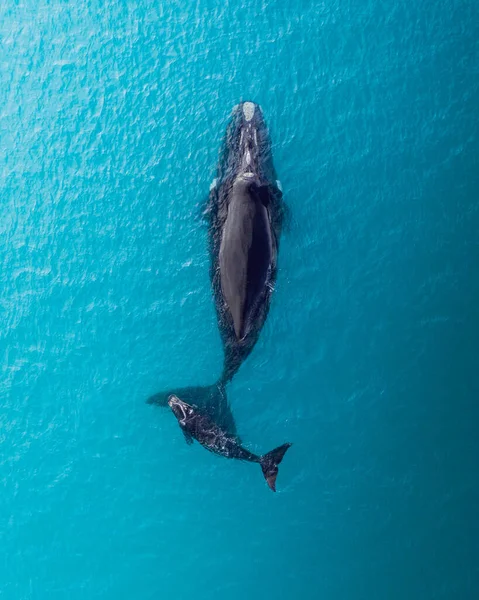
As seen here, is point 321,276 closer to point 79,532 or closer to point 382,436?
point 382,436

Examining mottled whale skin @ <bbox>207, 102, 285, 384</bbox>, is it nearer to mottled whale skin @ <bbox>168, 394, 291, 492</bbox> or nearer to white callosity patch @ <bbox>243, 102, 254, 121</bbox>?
white callosity patch @ <bbox>243, 102, 254, 121</bbox>

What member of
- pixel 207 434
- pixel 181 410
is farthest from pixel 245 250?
pixel 207 434

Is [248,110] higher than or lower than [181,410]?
higher

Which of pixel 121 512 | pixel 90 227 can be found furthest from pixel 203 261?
pixel 121 512

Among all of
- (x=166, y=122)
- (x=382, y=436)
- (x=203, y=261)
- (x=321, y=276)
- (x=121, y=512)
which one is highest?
(x=166, y=122)

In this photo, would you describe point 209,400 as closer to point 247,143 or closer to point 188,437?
point 188,437

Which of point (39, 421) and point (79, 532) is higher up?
point (39, 421)
